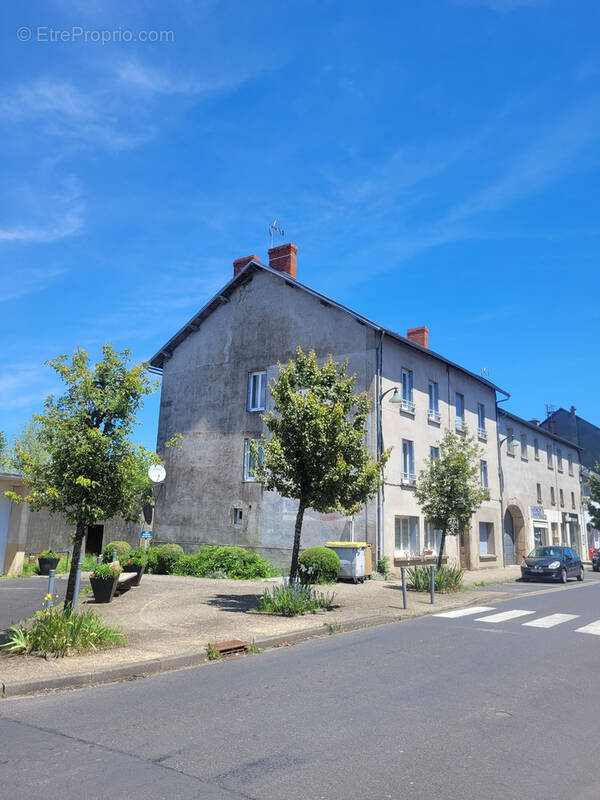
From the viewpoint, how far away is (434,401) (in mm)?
26297

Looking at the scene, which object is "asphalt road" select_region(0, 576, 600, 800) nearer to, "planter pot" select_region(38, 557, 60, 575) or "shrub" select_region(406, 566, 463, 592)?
"shrub" select_region(406, 566, 463, 592)

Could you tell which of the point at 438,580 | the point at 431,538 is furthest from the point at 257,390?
→ the point at 438,580

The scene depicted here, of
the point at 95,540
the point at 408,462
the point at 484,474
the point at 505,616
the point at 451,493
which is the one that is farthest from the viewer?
the point at 95,540

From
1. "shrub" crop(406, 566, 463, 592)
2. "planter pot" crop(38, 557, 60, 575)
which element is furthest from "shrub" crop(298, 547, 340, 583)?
"planter pot" crop(38, 557, 60, 575)

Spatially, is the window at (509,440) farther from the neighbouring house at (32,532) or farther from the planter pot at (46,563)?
the planter pot at (46,563)

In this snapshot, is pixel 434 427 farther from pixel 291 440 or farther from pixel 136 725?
pixel 136 725

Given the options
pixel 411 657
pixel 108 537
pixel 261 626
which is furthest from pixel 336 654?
pixel 108 537

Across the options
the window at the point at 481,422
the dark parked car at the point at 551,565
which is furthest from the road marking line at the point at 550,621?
the window at the point at 481,422

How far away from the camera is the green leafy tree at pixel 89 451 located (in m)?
9.29

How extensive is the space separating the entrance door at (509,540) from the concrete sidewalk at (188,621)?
16.1m

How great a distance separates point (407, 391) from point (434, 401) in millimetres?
2347

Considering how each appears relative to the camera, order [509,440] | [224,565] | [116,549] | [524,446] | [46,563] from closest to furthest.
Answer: [224,565] → [46,563] → [116,549] → [509,440] → [524,446]

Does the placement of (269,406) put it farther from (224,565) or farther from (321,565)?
(321,565)

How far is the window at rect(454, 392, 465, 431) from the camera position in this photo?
→ 91.3ft
